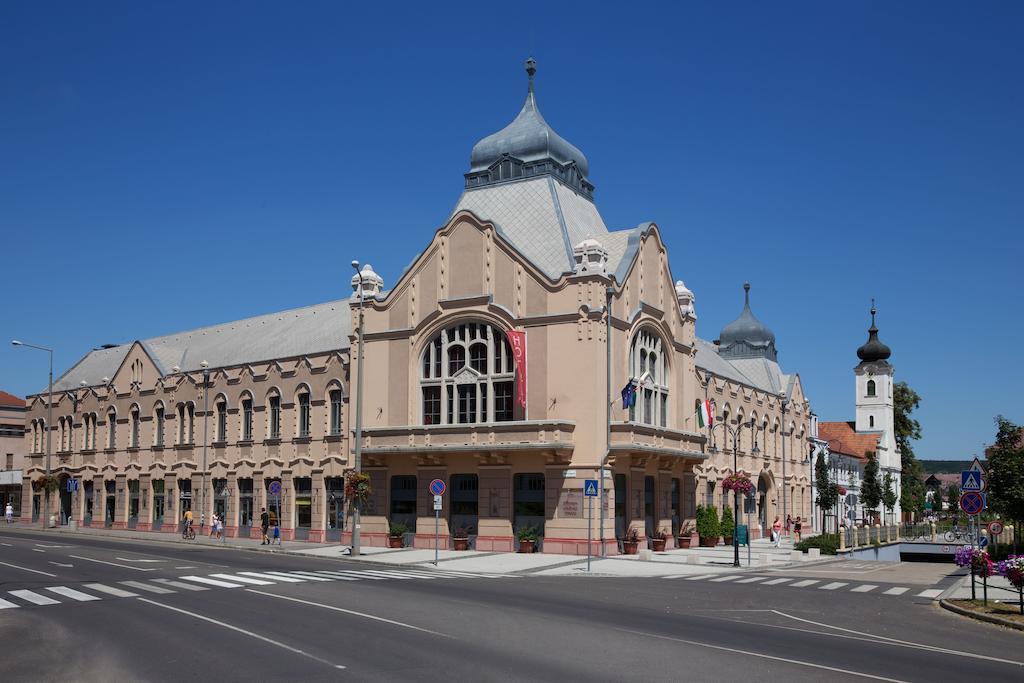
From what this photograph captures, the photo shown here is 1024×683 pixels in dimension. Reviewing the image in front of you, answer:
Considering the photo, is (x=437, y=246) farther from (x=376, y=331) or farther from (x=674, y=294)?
(x=674, y=294)

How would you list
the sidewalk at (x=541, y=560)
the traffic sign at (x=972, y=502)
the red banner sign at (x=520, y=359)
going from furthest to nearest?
the red banner sign at (x=520, y=359) → the sidewalk at (x=541, y=560) → the traffic sign at (x=972, y=502)

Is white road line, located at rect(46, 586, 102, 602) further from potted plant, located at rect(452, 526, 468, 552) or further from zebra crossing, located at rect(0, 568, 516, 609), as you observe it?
potted plant, located at rect(452, 526, 468, 552)

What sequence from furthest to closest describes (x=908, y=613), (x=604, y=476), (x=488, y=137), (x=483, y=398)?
(x=488, y=137), (x=483, y=398), (x=604, y=476), (x=908, y=613)

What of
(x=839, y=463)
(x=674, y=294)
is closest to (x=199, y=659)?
(x=674, y=294)

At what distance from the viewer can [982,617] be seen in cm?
2030

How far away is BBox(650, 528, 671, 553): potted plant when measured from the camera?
1726 inches

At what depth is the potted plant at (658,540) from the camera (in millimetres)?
43850

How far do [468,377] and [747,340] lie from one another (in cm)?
3985

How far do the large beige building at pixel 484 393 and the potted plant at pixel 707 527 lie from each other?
707mm

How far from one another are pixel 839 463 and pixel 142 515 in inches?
2363

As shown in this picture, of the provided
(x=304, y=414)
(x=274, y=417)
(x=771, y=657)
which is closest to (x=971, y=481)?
(x=771, y=657)

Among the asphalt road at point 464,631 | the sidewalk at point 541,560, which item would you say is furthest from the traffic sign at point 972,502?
the sidewalk at point 541,560

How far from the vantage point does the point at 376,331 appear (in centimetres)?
4641

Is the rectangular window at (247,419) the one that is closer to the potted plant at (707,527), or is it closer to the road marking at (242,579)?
the potted plant at (707,527)
